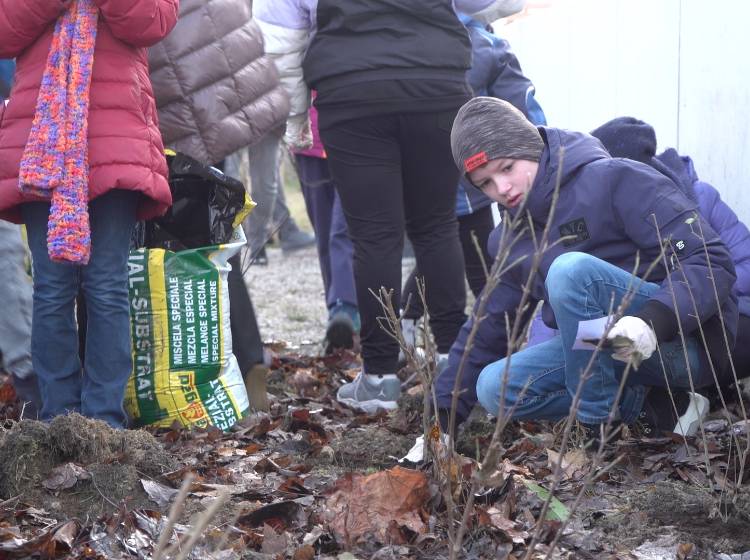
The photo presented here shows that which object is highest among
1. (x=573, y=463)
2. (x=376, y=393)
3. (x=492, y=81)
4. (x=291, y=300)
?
(x=492, y=81)

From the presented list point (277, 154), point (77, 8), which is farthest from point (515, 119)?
point (277, 154)

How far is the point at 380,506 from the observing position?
271 cm

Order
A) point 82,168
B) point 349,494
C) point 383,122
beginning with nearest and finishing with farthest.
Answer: point 349,494, point 82,168, point 383,122

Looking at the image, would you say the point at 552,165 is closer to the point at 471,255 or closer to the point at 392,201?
the point at 392,201

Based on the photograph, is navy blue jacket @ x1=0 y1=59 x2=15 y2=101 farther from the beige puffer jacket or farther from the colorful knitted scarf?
the colorful knitted scarf

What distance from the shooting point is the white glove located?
4609 mm

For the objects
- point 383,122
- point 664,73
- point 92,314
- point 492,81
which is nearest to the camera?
point 92,314

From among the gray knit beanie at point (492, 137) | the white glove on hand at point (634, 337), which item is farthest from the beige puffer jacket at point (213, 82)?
the white glove on hand at point (634, 337)

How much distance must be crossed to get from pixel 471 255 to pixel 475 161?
187 cm

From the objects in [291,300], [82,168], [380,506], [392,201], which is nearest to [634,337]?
[380,506]

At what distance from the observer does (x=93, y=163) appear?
347cm

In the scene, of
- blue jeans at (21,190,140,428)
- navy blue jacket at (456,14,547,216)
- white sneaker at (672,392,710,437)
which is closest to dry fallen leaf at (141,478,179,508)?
blue jeans at (21,190,140,428)

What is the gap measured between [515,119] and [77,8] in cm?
140

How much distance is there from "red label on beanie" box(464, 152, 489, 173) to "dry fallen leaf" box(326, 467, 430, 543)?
0.98 m
